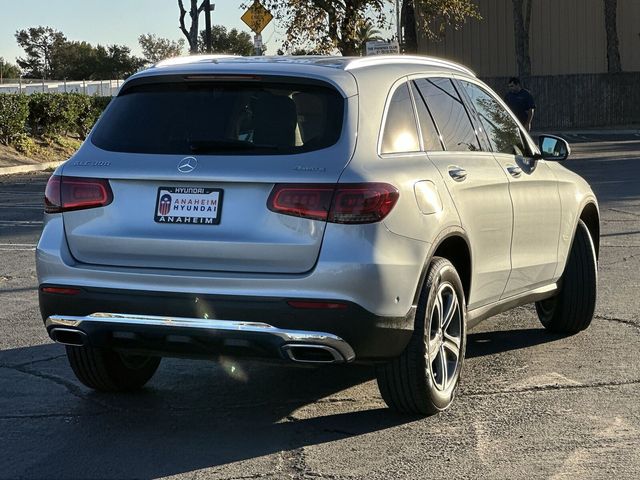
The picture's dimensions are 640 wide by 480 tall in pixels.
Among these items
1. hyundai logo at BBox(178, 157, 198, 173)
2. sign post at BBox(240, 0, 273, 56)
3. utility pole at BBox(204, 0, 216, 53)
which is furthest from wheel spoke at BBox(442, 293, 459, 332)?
utility pole at BBox(204, 0, 216, 53)

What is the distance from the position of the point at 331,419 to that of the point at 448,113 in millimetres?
1833

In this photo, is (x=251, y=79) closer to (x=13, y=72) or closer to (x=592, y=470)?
(x=592, y=470)

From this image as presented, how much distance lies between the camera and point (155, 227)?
572 centimetres

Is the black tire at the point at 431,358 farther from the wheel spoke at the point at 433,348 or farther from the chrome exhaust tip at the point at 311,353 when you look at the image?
the chrome exhaust tip at the point at 311,353

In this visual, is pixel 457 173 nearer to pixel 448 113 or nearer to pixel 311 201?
pixel 448 113

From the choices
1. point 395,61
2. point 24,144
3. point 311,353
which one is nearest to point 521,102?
point 24,144

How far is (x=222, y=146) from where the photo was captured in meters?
5.77

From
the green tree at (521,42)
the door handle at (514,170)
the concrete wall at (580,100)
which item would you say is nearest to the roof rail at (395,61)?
the door handle at (514,170)

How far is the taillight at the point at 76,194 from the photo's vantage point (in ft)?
19.3

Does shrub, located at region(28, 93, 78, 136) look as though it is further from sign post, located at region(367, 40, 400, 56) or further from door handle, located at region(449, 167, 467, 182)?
door handle, located at region(449, 167, 467, 182)

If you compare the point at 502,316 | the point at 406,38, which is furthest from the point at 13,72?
the point at 502,316

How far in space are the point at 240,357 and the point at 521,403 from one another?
5.28 feet

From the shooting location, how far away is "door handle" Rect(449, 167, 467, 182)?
21.1 ft

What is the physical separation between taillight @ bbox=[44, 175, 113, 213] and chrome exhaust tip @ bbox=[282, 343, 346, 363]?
1.13 metres
